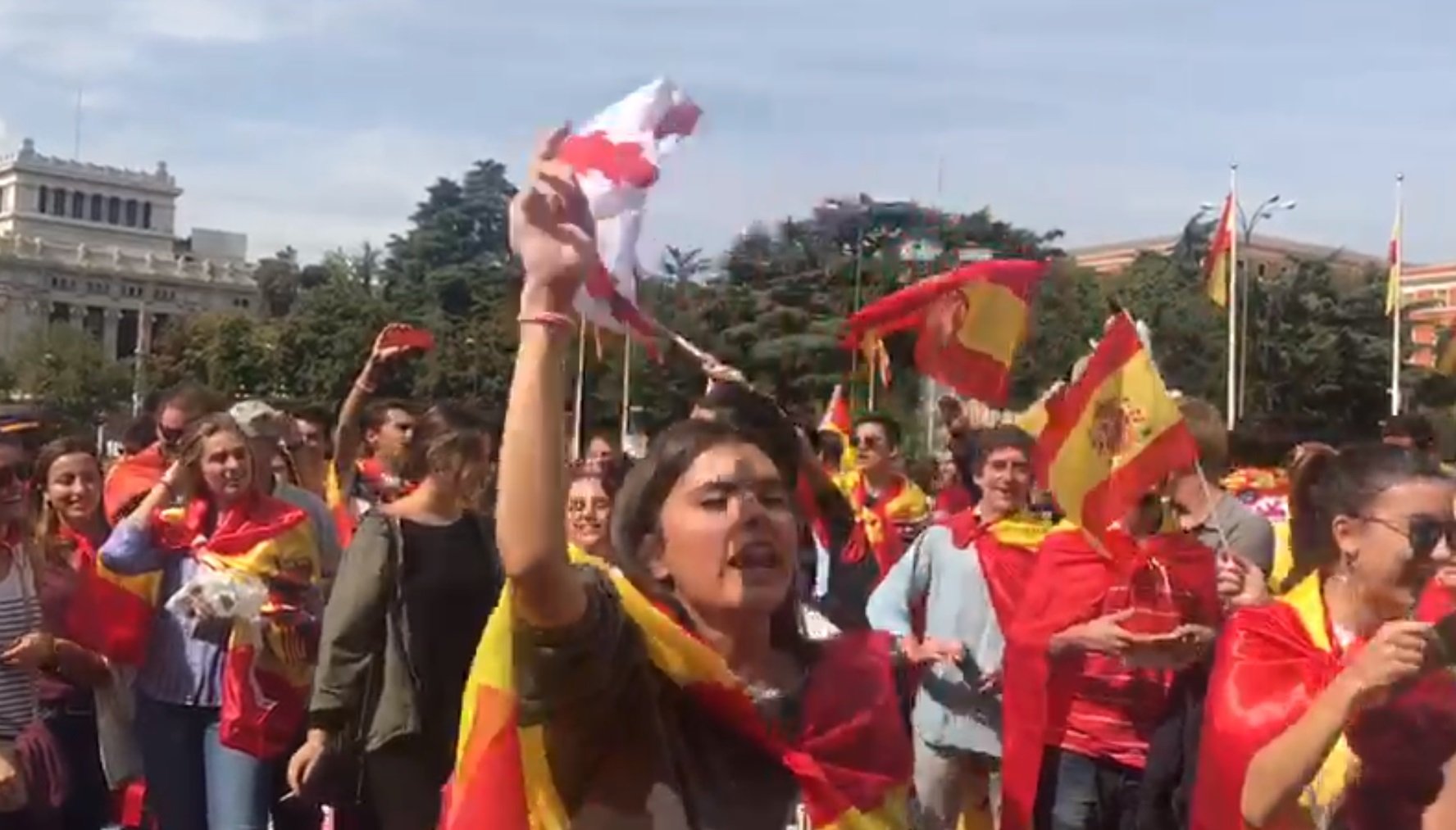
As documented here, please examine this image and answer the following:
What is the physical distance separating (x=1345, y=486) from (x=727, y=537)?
127cm

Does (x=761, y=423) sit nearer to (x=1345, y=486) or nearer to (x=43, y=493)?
(x=1345, y=486)

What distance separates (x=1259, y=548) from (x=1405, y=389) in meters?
37.8

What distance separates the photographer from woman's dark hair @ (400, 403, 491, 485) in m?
4.76

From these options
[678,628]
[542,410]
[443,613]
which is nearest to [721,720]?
[678,628]

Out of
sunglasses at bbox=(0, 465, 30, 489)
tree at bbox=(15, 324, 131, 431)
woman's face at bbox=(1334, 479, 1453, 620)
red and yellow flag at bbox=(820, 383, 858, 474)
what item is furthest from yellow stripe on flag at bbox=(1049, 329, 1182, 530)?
tree at bbox=(15, 324, 131, 431)

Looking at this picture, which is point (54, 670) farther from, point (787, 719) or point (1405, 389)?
point (1405, 389)

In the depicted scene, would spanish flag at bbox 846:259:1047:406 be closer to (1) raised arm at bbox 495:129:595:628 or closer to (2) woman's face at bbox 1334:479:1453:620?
(2) woman's face at bbox 1334:479:1453:620

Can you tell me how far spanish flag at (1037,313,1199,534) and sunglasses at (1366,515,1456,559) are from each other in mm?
1545

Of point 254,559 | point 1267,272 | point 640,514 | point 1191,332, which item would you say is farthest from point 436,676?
point 1267,272

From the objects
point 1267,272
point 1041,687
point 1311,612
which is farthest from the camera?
point 1267,272

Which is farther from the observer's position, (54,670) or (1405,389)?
(1405,389)

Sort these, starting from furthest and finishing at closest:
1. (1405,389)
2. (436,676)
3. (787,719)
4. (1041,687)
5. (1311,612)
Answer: (1405,389) < (1041,687) < (436,676) < (1311,612) < (787,719)

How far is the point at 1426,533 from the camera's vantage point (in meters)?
3.04

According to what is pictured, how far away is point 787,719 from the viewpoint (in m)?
2.53
